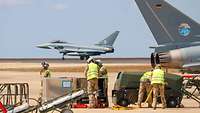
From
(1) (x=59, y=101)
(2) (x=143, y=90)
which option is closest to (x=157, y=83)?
(2) (x=143, y=90)

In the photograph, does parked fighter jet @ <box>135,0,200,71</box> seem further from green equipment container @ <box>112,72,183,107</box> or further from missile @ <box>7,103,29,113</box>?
missile @ <box>7,103,29,113</box>

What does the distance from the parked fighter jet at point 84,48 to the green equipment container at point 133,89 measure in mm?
97259

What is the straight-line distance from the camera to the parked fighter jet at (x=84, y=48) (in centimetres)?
12350

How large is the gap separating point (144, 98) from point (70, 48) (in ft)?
323

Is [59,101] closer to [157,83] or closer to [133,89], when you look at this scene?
[157,83]

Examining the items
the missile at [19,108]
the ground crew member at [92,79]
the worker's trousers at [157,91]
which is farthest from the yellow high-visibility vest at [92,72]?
the missile at [19,108]

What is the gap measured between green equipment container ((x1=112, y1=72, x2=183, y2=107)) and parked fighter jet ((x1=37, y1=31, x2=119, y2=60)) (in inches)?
3829

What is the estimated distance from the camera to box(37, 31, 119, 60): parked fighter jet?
4862 inches

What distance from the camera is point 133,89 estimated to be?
2547cm

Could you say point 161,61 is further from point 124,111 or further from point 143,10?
point 124,111

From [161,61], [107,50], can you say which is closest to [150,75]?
[161,61]

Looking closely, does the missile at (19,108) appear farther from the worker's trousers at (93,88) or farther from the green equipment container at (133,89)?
the green equipment container at (133,89)

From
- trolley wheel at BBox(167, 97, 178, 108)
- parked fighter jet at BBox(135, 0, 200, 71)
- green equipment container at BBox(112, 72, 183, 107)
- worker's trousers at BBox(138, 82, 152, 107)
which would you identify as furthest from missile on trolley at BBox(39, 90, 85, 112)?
parked fighter jet at BBox(135, 0, 200, 71)

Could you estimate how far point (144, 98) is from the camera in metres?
25.5
